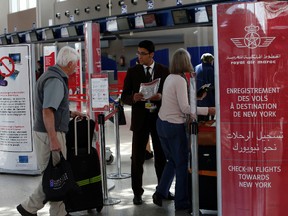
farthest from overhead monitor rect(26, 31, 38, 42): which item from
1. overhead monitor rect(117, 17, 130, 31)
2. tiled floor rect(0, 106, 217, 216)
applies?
tiled floor rect(0, 106, 217, 216)

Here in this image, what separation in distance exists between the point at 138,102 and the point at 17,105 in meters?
2.19

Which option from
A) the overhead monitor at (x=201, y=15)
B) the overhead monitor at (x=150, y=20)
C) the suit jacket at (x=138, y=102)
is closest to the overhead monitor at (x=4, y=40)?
the overhead monitor at (x=150, y=20)

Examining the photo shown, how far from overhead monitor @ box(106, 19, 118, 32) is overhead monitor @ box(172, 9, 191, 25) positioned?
112cm

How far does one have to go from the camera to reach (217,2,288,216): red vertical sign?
345 centimetres

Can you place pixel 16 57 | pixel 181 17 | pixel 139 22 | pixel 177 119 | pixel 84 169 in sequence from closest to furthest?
1. pixel 177 119
2. pixel 84 169
3. pixel 16 57
4. pixel 181 17
5. pixel 139 22

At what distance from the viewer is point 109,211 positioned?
4938 mm

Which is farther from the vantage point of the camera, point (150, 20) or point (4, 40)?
point (4, 40)

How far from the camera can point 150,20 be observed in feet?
26.6

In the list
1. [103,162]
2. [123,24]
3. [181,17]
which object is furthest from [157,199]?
[123,24]

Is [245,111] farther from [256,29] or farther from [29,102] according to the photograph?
[29,102]

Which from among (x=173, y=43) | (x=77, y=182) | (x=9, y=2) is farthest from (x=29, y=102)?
(x=9, y=2)

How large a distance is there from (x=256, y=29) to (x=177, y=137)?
139 cm

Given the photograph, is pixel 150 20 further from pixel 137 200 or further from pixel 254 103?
pixel 254 103

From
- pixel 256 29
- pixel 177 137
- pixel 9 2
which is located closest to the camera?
pixel 256 29
